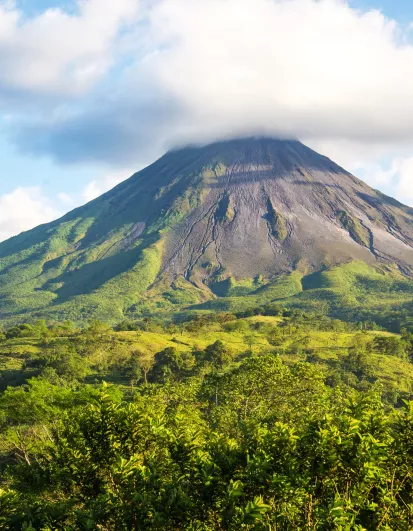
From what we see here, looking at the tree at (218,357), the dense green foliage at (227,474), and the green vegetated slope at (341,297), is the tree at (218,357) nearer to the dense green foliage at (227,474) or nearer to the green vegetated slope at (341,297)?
the dense green foliage at (227,474)

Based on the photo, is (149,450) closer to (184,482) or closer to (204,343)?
(184,482)

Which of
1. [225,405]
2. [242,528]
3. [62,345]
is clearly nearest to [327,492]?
[242,528]

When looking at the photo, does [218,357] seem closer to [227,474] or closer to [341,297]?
[227,474]

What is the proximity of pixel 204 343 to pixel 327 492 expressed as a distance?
3158 inches

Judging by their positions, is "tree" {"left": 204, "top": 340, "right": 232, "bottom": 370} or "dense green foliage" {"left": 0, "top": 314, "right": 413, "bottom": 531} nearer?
"dense green foliage" {"left": 0, "top": 314, "right": 413, "bottom": 531}

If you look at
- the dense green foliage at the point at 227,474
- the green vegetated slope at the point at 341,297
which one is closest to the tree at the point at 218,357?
the dense green foliage at the point at 227,474

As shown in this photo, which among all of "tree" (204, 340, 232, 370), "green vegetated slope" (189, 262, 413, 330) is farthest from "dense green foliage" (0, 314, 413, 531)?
"green vegetated slope" (189, 262, 413, 330)

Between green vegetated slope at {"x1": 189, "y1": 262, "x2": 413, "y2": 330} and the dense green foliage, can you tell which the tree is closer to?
the dense green foliage

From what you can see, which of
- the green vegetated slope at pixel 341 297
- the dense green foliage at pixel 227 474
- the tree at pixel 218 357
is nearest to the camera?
the dense green foliage at pixel 227 474

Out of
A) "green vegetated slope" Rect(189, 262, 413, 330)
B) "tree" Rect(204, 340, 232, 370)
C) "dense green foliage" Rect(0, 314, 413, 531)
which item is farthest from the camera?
"green vegetated slope" Rect(189, 262, 413, 330)

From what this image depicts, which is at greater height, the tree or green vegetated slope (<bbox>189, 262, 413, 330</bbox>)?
the tree

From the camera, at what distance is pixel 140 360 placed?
76375 millimetres

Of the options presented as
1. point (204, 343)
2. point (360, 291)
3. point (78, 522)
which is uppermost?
point (78, 522)

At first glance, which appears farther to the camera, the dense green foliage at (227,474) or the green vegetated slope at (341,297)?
the green vegetated slope at (341,297)
